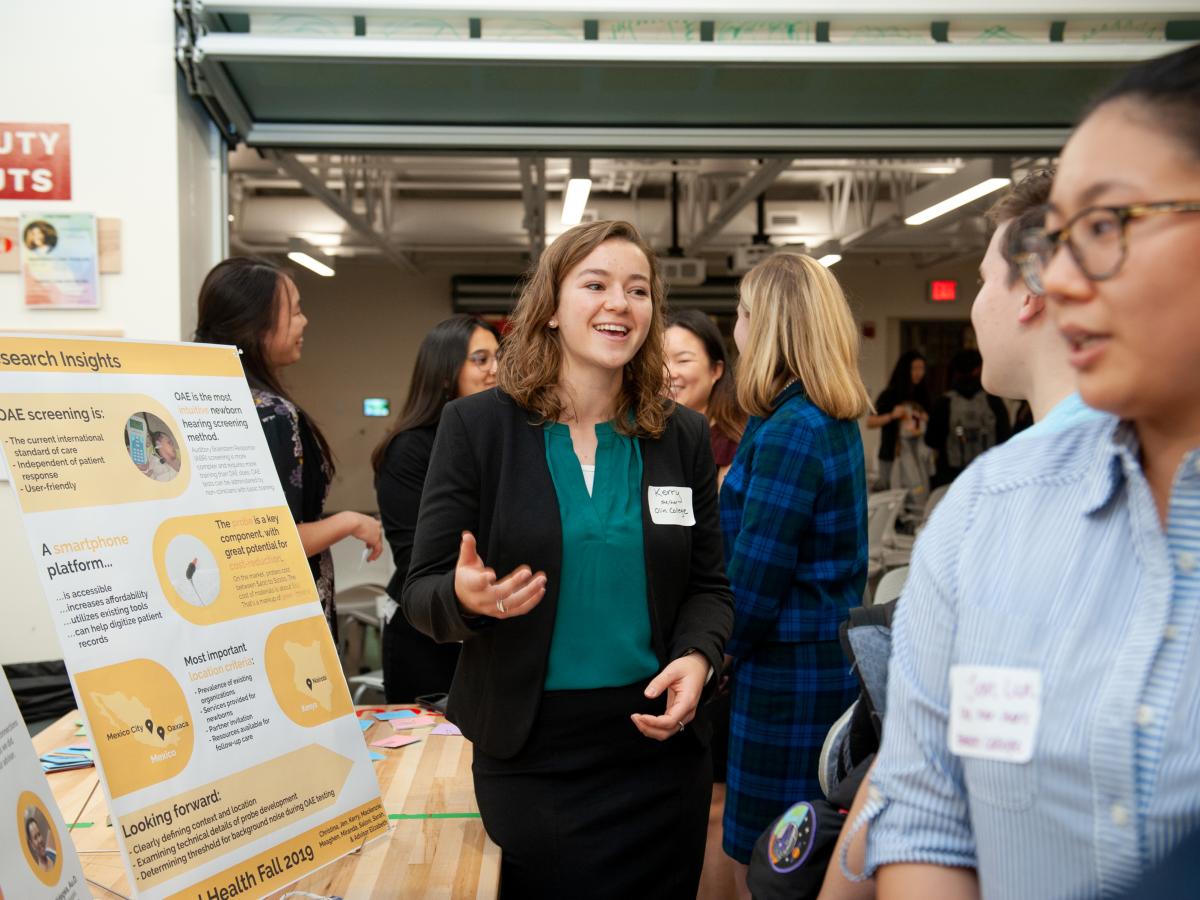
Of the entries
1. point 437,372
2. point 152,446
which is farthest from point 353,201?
point 152,446

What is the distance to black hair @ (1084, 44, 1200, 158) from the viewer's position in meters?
0.77

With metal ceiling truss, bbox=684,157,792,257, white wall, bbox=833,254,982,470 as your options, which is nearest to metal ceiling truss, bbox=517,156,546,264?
metal ceiling truss, bbox=684,157,792,257

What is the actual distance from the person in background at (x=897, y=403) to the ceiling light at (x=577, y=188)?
370cm

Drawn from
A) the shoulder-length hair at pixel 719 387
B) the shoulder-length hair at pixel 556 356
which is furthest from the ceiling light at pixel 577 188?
the shoulder-length hair at pixel 556 356

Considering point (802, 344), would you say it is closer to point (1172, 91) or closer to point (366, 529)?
point (366, 529)

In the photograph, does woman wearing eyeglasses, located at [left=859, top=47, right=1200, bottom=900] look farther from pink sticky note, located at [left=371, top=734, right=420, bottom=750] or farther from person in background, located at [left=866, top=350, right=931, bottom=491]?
person in background, located at [left=866, top=350, right=931, bottom=491]

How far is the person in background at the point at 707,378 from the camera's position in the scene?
353 cm

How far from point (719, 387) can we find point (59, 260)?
228cm

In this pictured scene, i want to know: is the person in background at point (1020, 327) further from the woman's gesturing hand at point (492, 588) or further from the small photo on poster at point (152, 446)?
the small photo on poster at point (152, 446)

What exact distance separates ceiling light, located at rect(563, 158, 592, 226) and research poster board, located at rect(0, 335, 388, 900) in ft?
13.0

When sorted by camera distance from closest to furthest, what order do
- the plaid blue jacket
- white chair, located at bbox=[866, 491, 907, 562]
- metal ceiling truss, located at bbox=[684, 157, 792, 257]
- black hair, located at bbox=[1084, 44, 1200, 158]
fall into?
black hair, located at bbox=[1084, 44, 1200, 158]
the plaid blue jacket
metal ceiling truss, located at bbox=[684, 157, 792, 257]
white chair, located at bbox=[866, 491, 907, 562]

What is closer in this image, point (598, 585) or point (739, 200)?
point (598, 585)

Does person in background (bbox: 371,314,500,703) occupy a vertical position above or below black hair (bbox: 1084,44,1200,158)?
below

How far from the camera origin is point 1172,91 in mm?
783
